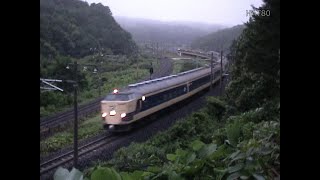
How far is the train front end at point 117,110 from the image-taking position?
6984 millimetres

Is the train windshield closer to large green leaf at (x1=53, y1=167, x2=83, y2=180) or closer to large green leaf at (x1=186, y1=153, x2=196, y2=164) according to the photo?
large green leaf at (x1=186, y1=153, x2=196, y2=164)

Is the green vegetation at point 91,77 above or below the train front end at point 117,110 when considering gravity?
above

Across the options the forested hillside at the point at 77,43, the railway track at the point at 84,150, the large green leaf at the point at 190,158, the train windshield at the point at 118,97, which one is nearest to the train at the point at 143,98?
the train windshield at the point at 118,97

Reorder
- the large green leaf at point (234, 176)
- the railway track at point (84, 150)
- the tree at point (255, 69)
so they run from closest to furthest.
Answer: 1. the large green leaf at point (234, 176)
2. the railway track at point (84, 150)
3. the tree at point (255, 69)

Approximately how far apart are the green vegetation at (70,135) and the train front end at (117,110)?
0.18 m

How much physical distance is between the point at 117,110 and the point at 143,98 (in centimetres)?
92

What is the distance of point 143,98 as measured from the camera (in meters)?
8.11

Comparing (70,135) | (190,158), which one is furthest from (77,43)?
(190,158)

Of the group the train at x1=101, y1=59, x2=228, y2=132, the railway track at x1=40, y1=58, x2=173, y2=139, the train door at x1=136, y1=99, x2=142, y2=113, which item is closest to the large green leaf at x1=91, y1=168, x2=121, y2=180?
the railway track at x1=40, y1=58, x2=173, y2=139

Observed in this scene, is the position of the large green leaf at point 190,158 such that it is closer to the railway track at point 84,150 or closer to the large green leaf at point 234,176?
the large green leaf at point 234,176

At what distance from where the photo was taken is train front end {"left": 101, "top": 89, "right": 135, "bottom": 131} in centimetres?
698

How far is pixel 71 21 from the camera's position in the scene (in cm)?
380

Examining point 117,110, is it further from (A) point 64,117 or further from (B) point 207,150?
(B) point 207,150

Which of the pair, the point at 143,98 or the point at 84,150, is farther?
A: the point at 143,98
